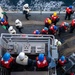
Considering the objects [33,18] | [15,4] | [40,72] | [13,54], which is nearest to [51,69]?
[40,72]

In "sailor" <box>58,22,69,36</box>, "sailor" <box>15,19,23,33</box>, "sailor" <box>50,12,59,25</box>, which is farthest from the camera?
"sailor" <box>50,12,59,25</box>

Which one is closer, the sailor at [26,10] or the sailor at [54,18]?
the sailor at [54,18]

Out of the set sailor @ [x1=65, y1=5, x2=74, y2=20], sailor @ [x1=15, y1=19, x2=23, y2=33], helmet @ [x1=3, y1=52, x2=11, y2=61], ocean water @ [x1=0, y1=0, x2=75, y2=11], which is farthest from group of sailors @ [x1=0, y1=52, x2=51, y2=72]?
ocean water @ [x1=0, y1=0, x2=75, y2=11]

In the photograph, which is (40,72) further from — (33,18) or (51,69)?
(33,18)

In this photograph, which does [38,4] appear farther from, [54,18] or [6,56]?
[6,56]

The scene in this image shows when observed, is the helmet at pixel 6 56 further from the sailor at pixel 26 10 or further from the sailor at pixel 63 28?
the sailor at pixel 26 10

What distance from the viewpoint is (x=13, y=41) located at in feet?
51.7

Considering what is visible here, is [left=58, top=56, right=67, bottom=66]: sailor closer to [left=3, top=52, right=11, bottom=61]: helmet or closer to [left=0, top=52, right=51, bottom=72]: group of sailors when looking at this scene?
[left=0, top=52, right=51, bottom=72]: group of sailors

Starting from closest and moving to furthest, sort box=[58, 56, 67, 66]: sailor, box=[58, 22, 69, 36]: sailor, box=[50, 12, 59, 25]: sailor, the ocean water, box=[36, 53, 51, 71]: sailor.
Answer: box=[36, 53, 51, 71]: sailor, box=[58, 56, 67, 66]: sailor, box=[58, 22, 69, 36]: sailor, box=[50, 12, 59, 25]: sailor, the ocean water

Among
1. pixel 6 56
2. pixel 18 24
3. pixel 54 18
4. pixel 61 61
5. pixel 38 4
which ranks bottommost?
pixel 61 61

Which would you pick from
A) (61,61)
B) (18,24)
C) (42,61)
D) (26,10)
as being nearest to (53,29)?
(18,24)

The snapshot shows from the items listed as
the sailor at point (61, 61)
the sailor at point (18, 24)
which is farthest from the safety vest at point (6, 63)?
the sailor at point (18, 24)

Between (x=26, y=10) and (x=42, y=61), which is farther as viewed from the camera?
(x=26, y=10)

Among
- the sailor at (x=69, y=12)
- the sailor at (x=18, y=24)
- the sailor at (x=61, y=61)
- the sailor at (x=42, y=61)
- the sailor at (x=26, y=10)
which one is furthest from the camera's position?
the sailor at (x=26, y=10)
